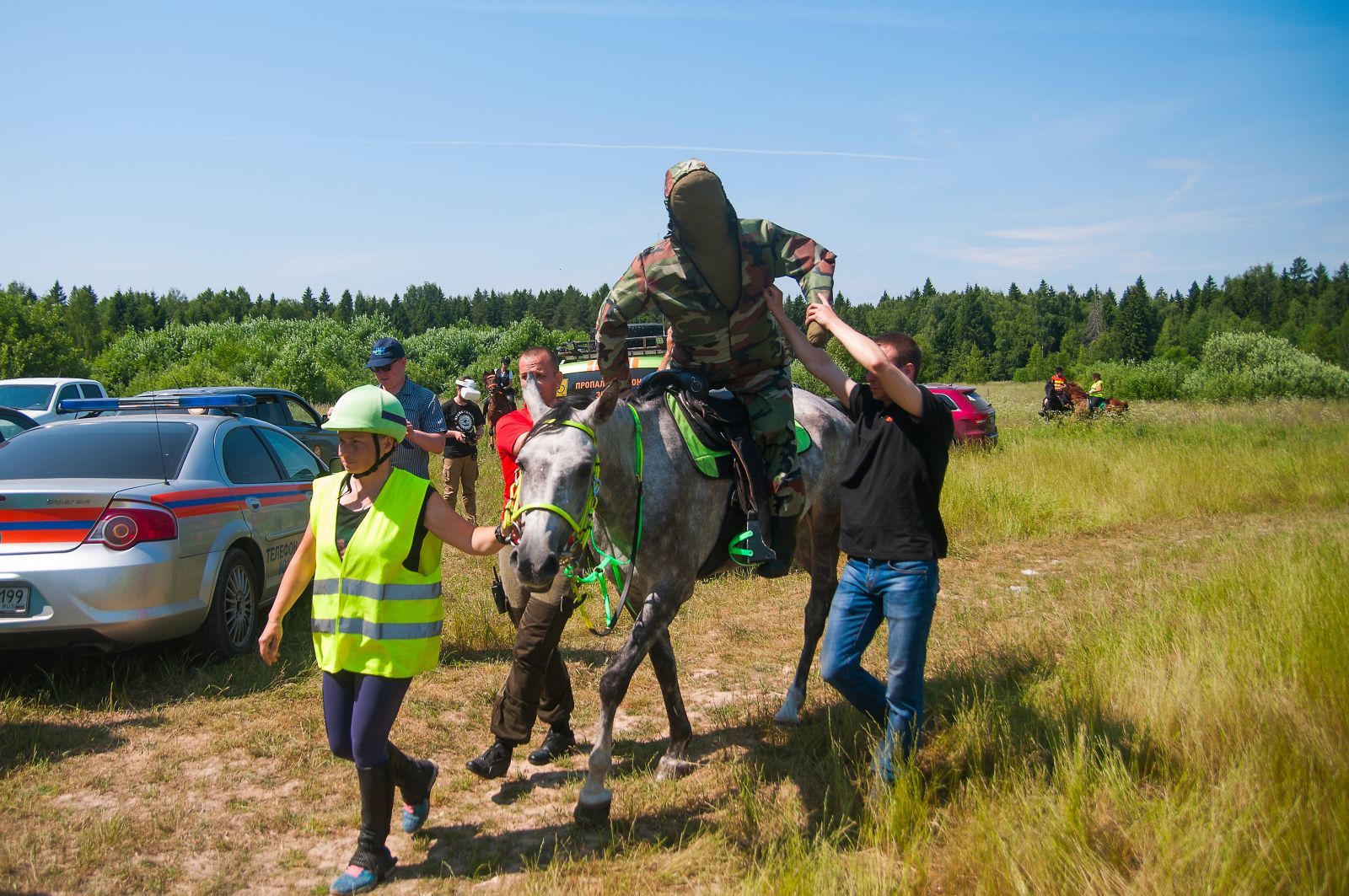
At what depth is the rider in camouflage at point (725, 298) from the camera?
161 inches

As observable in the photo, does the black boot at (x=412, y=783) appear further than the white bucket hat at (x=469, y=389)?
No

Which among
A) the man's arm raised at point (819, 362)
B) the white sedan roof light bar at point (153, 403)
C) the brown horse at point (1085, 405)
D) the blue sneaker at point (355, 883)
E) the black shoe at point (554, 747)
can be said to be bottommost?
the black shoe at point (554, 747)

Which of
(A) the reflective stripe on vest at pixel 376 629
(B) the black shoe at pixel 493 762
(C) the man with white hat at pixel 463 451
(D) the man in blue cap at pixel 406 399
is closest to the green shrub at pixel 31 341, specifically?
(C) the man with white hat at pixel 463 451

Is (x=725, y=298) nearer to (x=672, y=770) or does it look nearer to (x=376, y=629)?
(x=376, y=629)

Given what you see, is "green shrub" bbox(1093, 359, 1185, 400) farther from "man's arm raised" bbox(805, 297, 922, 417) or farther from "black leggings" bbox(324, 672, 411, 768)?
"black leggings" bbox(324, 672, 411, 768)

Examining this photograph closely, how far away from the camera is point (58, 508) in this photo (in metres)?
5.25

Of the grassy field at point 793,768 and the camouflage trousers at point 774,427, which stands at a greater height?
the camouflage trousers at point 774,427

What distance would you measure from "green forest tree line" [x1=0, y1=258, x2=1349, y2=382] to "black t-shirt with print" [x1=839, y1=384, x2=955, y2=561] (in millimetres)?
75905

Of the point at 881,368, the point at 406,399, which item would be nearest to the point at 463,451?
the point at 406,399

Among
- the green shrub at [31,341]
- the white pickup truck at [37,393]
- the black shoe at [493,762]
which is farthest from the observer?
the green shrub at [31,341]

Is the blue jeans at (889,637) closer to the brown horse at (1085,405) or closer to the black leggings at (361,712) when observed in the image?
the black leggings at (361,712)

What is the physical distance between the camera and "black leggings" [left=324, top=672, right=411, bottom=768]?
3324mm

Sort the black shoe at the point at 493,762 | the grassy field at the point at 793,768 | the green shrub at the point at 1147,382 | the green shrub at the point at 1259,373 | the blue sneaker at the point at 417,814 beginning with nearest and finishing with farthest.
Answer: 1. the grassy field at the point at 793,768
2. the blue sneaker at the point at 417,814
3. the black shoe at the point at 493,762
4. the green shrub at the point at 1259,373
5. the green shrub at the point at 1147,382

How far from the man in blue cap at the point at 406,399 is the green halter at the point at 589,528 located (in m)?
2.22
